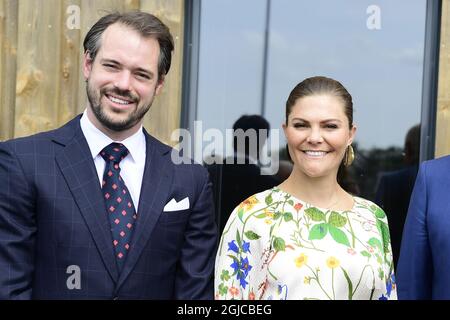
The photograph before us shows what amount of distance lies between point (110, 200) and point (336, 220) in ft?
2.68

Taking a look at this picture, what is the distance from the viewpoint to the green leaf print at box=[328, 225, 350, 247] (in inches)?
97.2

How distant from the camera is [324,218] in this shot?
254cm

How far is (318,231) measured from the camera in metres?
2.49

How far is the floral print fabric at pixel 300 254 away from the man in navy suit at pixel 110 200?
16cm

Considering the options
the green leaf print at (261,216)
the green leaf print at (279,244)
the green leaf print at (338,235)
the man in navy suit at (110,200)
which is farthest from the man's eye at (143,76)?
the green leaf print at (338,235)

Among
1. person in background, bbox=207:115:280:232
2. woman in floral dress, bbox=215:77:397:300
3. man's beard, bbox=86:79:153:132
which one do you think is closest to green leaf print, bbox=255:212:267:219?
woman in floral dress, bbox=215:77:397:300

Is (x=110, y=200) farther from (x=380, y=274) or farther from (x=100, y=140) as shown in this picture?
(x=380, y=274)

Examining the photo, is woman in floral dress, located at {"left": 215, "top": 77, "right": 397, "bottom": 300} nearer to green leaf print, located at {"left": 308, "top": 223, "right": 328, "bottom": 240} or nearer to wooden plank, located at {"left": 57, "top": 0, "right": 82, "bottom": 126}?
green leaf print, located at {"left": 308, "top": 223, "right": 328, "bottom": 240}

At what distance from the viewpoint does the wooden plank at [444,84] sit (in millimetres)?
3850

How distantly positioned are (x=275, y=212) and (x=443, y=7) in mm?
1965

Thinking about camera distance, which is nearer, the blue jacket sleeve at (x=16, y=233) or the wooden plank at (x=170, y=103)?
the blue jacket sleeve at (x=16, y=233)

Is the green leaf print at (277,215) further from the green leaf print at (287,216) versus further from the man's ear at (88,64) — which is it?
the man's ear at (88,64)

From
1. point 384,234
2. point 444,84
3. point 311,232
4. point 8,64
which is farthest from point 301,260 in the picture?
point 8,64

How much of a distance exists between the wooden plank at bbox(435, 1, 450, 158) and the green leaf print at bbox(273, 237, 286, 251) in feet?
5.88
